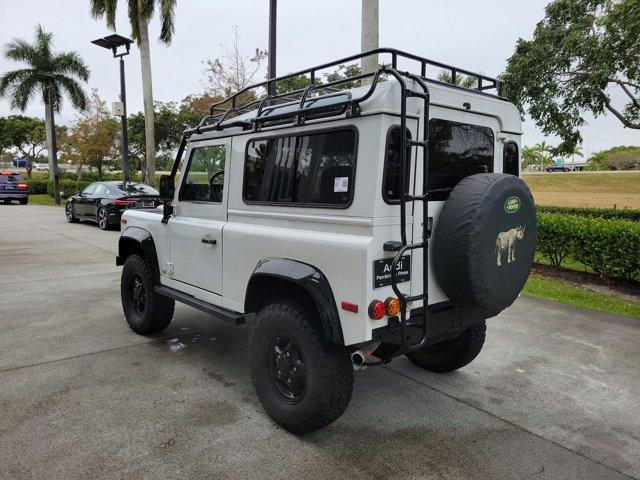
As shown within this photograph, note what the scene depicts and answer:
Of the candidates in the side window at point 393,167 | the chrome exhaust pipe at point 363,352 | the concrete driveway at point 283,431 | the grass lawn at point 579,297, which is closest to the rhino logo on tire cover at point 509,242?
the side window at point 393,167

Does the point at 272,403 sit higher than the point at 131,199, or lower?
lower

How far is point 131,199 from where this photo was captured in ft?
43.5

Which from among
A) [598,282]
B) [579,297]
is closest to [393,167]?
[579,297]

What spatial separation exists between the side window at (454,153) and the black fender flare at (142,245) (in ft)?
9.56

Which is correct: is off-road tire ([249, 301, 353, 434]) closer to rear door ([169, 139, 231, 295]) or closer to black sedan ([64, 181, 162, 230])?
rear door ([169, 139, 231, 295])

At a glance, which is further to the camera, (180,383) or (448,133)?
(180,383)

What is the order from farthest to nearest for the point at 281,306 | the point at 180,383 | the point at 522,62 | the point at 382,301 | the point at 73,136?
1. the point at 73,136
2. the point at 522,62
3. the point at 180,383
4. the point at 281,306
5. the point at 382,301

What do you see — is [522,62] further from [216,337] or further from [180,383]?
[180,383]

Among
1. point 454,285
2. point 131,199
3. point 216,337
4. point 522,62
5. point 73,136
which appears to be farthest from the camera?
point 73,136

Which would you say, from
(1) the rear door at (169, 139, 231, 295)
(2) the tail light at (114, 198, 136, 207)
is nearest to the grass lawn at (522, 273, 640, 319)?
(1) the rear door at (169, 139, 231, 295)

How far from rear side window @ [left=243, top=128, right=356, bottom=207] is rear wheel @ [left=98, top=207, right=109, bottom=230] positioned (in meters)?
11.3

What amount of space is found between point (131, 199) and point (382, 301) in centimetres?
1213

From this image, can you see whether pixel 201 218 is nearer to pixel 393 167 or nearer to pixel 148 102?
pixel 393 167

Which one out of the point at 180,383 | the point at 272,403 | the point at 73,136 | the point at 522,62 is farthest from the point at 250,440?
the point at 73,136
